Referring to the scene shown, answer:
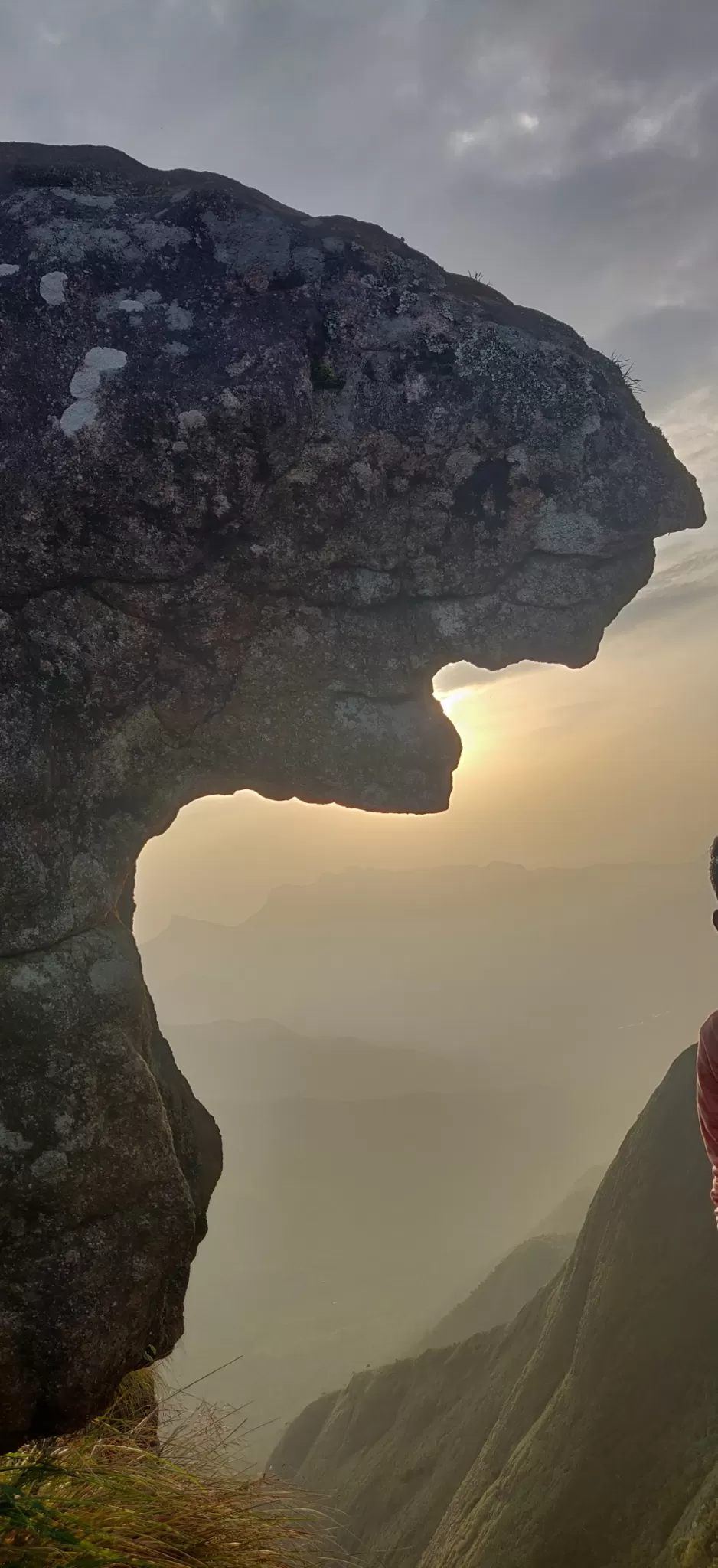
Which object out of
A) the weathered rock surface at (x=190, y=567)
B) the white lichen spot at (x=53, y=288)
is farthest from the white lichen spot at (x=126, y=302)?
the white lichen spot at (x=53, y=288)

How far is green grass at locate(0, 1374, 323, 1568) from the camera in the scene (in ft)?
15.6

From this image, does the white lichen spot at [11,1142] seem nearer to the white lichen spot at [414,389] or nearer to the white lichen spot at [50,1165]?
the white lichen spot at [50,1165]

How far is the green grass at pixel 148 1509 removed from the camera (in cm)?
475

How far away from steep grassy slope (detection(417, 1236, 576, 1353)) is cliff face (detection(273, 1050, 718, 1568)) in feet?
46.2

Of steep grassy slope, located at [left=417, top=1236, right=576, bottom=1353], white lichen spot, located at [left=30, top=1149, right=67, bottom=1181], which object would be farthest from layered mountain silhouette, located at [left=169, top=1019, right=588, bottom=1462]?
white lichen spot, located at [left=30, top=1149, right=67, bottom=1181]

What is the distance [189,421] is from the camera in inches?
314

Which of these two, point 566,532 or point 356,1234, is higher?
point 566,532

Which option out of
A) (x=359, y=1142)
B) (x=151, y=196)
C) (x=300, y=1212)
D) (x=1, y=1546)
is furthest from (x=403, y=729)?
(x=359, y=1142)

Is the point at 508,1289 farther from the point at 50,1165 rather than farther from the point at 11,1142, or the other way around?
the point at 11,1142

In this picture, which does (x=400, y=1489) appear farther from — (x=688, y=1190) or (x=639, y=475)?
(x=639, y=475)

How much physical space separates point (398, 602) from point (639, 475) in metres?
3.60

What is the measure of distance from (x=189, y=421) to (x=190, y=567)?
1556 millimetres

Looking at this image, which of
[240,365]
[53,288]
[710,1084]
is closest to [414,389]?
[240,365]

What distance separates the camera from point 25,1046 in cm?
762
